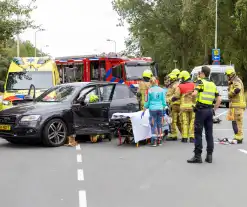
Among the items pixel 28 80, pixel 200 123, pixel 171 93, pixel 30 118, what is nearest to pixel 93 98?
pixel 30 118

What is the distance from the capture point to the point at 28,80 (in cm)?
1647

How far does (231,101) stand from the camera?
37.7 ft

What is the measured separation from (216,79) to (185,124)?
17.3 m

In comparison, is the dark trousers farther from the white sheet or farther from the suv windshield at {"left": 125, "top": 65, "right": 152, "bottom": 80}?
the suv windshield at {"left": 125, "top": 65, "right": 152, "bottom": 80}

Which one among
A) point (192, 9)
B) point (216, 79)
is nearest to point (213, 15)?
point (192, 9)

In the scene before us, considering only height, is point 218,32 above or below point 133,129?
above

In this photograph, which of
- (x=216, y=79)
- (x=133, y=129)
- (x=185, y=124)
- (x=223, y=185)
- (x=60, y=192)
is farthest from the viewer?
(x=216, y=79)

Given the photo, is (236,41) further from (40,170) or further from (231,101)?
(40,170)

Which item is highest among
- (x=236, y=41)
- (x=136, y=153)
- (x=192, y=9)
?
(x=192, y=9)

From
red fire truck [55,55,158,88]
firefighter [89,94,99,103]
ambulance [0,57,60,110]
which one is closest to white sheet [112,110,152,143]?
firefighter [89,94,99,103]

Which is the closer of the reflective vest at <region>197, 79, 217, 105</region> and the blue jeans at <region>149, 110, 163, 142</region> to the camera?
the reflective vest at <region>197, 79, 217, 105</region>

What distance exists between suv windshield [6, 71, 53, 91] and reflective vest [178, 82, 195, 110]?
20.6 feet

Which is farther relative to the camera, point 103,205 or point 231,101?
point 231,101

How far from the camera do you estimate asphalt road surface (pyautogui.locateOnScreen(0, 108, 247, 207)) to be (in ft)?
20.0
